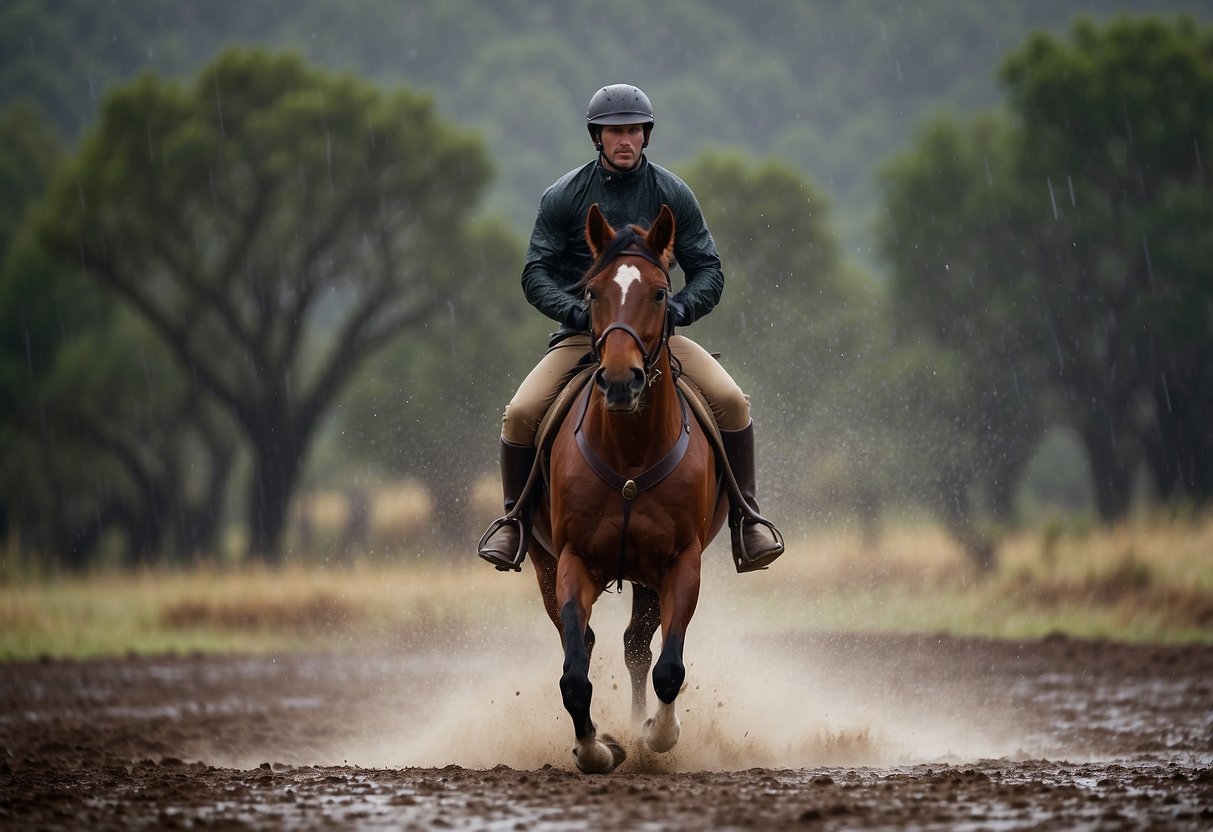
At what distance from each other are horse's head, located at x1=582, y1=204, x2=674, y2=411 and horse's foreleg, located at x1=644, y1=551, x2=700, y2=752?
108 centimetres

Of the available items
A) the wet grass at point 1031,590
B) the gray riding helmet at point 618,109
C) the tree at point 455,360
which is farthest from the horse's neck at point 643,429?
the tree at point 455,360

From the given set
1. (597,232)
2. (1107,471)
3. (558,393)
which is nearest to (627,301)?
(597,232)

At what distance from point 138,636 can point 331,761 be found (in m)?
11.0

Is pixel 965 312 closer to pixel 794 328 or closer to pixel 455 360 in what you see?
pixel 794 328

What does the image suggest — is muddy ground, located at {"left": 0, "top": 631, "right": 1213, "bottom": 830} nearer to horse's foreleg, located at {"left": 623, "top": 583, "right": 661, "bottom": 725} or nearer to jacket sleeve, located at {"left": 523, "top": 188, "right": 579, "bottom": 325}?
horse's foreleg, located at {"left": 623, "top": 583, "right": 661, "bottom": 725}

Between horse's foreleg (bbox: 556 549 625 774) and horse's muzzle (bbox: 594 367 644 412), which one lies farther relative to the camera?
horse's foreleg (bbox: 556 549 625 774)

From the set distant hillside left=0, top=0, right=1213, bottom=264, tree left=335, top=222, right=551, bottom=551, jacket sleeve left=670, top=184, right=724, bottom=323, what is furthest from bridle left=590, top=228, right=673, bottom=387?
distant hillside left=0, top=0, right=1213, bottom=264

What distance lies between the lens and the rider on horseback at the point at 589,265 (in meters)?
8.62

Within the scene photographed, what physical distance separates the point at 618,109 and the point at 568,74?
16361 cm

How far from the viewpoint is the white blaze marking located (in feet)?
24.9

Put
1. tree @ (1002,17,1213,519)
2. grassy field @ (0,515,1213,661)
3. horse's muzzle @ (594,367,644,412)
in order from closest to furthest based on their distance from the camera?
horse's muzzle @ (594,367,644,412) → grassy field @ (0,515,1213,661) → tree @ (1002,17,1213,519)

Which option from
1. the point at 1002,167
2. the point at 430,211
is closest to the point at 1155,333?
the point at 1002,167

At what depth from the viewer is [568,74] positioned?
168625mm

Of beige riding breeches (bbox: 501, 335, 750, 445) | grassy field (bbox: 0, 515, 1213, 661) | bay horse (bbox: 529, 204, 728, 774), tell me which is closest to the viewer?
bay horse (bbox: 529, 204, 728, 774)
